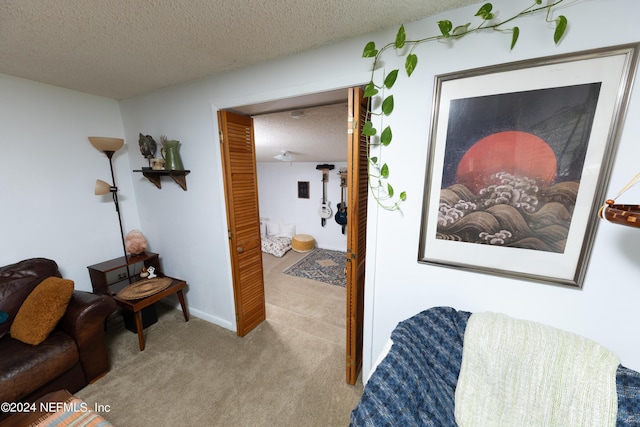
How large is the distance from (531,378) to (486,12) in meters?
1.49

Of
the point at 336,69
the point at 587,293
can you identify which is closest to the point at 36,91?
the point at 336,69

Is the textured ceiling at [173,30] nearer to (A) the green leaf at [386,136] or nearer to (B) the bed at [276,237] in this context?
(A) the green leaf at [386,136]

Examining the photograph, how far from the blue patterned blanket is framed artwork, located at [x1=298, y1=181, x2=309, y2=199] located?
3760 millimetres

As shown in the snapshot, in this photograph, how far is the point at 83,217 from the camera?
6.86 feet

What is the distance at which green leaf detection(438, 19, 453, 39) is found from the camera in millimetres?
968

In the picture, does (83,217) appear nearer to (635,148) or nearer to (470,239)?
(470,239)

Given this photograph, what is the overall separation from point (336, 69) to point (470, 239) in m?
1.19

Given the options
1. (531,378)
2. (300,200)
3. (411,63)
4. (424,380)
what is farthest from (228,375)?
(300,200)

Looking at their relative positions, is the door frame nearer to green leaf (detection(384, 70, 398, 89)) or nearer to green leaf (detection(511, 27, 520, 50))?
green leaf (detection(384, 70, 398, 89))

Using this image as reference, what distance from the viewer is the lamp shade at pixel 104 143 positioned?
1.90 m

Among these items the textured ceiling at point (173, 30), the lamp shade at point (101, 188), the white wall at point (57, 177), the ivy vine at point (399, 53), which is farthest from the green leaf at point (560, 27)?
the white wall at point (57, 177)

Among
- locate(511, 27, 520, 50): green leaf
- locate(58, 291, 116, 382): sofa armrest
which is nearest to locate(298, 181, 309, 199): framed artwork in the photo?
locate(58, 291, 116, 382): sofa armrest

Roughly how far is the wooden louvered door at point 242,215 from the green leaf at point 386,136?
3.95 feet

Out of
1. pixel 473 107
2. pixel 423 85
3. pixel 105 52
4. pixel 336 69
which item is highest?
pixel 105 52
